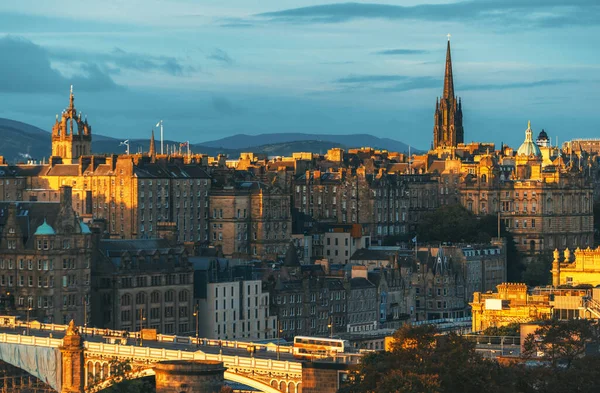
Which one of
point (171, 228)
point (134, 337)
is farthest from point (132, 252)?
point (134, 337)

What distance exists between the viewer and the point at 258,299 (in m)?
183

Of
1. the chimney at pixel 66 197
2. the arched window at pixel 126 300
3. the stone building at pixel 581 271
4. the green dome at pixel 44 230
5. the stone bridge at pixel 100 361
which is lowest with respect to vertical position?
the stone bridge at pixel 100 361

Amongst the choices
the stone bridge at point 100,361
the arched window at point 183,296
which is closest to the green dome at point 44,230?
the arched window at point 183,296

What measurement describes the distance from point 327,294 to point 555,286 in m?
49.2

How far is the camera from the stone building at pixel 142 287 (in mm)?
172000

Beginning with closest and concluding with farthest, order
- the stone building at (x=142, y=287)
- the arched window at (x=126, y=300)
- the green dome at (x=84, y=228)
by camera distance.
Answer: the green dome at (x=84, y=228)
the stone building at (x=142, y=287)
the arched window at (x=126, y=300)

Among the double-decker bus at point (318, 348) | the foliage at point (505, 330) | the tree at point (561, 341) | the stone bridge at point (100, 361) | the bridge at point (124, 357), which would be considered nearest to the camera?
the tree at point (561, 341)

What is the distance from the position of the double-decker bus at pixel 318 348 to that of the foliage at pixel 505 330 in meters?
7.79

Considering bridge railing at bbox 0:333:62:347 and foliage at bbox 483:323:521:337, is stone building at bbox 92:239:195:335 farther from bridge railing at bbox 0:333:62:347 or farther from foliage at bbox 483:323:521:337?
foliage at bbox 483:323:521:337

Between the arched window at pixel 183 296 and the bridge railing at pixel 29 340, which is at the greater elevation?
the arched window at pixel 183 296

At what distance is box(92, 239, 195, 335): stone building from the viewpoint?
172000 millimetres

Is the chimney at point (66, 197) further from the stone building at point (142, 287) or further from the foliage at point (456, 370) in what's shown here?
the foliage at point (456, 370)

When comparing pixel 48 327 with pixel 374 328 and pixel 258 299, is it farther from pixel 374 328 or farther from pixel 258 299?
pixel 374 328

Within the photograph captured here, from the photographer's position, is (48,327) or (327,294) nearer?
(48,327)
